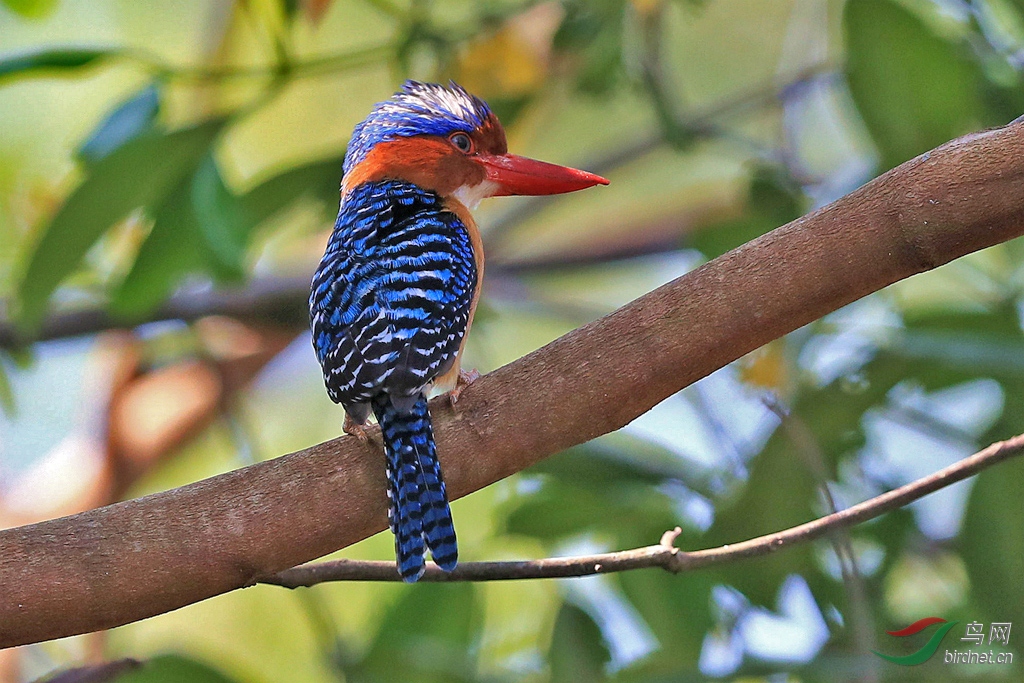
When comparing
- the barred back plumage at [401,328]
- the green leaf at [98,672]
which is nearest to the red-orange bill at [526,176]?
the barred back plumage at [401,328]

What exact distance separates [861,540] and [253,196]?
64.1 inches

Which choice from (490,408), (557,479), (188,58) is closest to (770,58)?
(188,58)

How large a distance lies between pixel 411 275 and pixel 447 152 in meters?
0.48

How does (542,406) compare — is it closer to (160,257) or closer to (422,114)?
(422,114)

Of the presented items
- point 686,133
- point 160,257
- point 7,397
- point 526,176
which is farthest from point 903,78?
point 7,397

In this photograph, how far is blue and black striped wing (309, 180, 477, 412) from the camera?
1493mm

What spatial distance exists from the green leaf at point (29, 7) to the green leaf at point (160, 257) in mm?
525

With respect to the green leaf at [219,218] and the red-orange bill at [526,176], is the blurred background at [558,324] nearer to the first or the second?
the green leaf at [219,218]

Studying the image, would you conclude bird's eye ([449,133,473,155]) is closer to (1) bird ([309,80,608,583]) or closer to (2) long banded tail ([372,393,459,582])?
(1) bird ([309,80,608,583])

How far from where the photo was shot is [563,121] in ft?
14.5

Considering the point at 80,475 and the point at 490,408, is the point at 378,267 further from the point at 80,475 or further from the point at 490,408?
the point at 80,475

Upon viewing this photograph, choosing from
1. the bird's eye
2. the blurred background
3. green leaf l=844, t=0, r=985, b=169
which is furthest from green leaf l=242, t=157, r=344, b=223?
green leaf l=844, t=0, r=985, b=169

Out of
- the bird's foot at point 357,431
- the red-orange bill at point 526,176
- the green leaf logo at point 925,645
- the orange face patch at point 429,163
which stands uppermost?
the orange face patch at point 429,163

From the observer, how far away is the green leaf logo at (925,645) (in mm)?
1885
